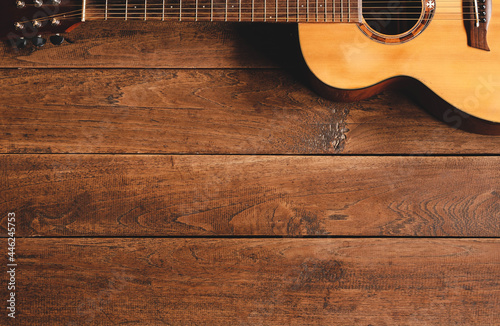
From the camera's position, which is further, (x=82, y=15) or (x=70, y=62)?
(x=70, y=62)

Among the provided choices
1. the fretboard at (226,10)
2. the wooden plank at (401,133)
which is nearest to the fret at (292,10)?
the fretboard at (226,10)

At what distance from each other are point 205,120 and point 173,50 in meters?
0.18

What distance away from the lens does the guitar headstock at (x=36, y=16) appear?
2.25 ft

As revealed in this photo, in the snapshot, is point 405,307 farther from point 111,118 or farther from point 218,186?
point 111,118

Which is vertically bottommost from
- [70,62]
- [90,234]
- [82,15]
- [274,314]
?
[274,314]

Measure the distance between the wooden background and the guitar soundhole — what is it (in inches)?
5.9

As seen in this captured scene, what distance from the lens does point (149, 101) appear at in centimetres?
79

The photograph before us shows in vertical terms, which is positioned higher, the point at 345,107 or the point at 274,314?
the point at 345,107

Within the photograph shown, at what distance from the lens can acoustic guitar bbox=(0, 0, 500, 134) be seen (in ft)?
2.28

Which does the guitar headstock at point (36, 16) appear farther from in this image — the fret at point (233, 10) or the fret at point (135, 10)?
the fret at point (233, 10)

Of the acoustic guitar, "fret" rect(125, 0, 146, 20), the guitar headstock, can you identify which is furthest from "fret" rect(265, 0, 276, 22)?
the guitar headstock

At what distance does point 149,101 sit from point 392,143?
0.56 meters

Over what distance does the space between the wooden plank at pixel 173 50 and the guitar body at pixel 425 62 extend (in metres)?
0.12

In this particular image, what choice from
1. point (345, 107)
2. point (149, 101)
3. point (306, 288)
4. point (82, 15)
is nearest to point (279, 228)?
point (306, 288)
